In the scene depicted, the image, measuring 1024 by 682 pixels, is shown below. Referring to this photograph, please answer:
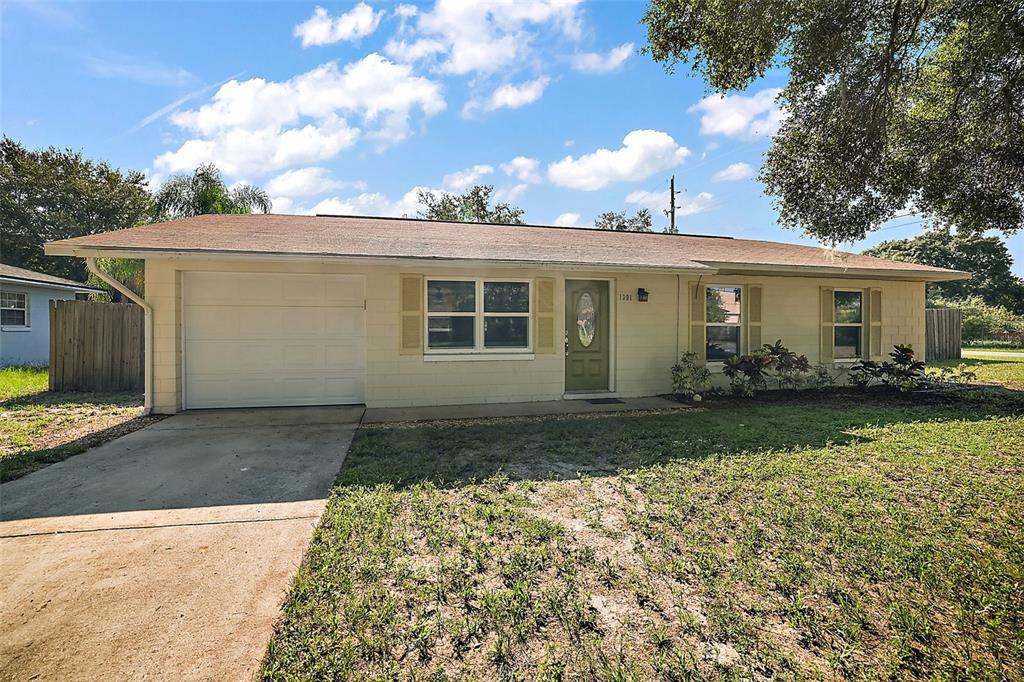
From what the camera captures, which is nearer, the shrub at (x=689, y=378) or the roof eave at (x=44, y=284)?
the shrub at (x=689, y=378)

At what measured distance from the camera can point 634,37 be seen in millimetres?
6688

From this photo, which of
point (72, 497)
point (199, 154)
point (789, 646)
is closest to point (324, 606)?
point (789, 646)

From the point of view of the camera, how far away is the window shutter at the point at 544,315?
8.07 m

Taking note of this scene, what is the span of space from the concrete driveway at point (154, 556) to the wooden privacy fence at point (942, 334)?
19.1 metres

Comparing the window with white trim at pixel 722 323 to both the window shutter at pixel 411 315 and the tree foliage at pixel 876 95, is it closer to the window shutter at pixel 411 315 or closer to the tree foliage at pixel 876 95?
the tree foliage at pixel 876 95

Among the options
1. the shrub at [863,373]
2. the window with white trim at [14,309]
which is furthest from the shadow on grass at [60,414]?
the shrub at [863,373]

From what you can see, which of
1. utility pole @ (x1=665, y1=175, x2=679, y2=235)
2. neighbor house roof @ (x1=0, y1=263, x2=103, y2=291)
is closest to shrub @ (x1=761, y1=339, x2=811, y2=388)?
utility pole @ (x1=665, y1=175, x2=679, y2=235)

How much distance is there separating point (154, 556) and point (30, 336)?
16.8 metres

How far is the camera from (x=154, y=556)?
2.96 metres

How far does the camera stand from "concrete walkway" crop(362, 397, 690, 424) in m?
7.01

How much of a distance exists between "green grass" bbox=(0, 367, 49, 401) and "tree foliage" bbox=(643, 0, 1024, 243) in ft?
41.6

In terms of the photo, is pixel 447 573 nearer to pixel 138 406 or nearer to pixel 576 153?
pixel 138 406

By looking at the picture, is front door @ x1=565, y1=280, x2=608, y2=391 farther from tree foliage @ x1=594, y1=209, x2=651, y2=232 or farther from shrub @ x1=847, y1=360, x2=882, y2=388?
tree foliage @ x1=594, y1=209, x2=651, y2=232

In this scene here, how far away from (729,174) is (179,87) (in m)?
10.9
